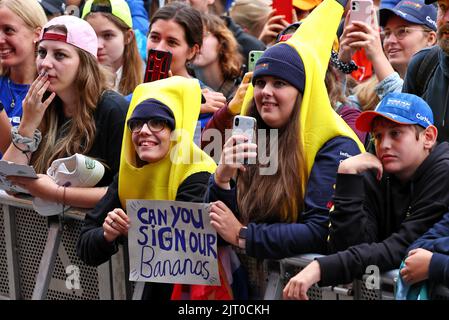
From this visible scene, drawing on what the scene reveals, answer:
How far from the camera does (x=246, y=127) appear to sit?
557 cm

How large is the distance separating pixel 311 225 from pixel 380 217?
34cm

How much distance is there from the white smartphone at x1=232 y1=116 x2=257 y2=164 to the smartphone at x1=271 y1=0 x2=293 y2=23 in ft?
9.18

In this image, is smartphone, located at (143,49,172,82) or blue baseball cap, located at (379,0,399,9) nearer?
smartphone, located at (143,49,172,82)

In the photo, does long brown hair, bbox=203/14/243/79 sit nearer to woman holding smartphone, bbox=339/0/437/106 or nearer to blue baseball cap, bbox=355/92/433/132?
woman holding smartphone, bbox=339/0/437/106

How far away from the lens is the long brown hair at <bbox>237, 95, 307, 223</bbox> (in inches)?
221

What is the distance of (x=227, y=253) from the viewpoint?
19.2 ft

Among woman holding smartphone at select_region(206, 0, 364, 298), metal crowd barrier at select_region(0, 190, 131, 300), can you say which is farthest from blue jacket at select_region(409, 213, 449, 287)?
metal crowd barrier at select_region(0, 190, 131, 300)

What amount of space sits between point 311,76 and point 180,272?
123 centimetres

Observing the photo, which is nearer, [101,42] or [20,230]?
[20,230]

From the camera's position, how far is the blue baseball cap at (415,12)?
279 inches

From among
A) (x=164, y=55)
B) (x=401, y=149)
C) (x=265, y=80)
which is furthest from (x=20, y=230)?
(x=401, y=149)

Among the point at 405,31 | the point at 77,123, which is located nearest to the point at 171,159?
the point at 77,123

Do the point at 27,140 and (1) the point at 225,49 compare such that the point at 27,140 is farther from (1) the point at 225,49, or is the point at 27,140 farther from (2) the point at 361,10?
(2) the point at 361,10
